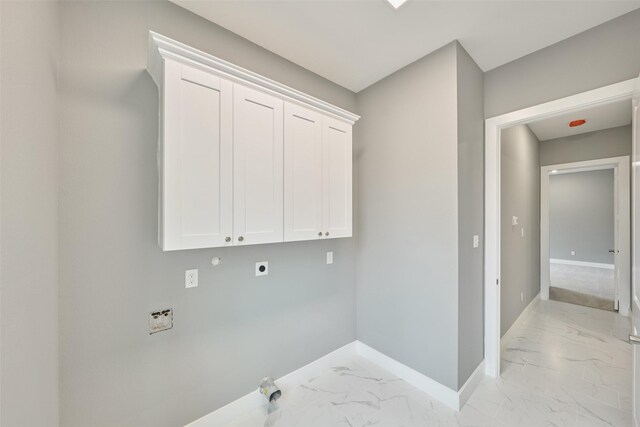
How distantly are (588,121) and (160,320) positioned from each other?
5235 mm

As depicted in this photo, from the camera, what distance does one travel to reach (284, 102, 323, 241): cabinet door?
166 cm

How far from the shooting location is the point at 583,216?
646cm

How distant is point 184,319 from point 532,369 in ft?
10.1

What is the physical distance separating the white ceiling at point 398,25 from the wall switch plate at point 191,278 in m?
1.68

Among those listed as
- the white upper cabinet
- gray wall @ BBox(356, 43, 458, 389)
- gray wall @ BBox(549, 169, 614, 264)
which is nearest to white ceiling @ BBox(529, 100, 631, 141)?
gray wall @ BBox(356, 43, 458, 389)

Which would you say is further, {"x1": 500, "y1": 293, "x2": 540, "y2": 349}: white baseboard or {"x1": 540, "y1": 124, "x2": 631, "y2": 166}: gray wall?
{"x1": 540, "y1": 124, "x2": 631, "y2": 166}: gray wall

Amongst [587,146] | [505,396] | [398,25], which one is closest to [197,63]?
[398,25]

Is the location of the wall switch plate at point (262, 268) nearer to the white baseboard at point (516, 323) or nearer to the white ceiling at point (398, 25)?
the white ceiling at point (398, 25)

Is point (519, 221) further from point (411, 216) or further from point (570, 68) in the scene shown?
point (411, 216)

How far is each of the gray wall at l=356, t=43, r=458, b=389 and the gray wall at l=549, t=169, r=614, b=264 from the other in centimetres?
754

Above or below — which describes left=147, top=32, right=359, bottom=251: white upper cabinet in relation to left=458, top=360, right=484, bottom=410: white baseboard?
above

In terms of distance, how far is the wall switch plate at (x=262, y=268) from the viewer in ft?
5.95

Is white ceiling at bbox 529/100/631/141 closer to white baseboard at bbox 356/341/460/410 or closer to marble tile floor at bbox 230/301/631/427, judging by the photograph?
marble tile floor at bbox 230/301/631/427

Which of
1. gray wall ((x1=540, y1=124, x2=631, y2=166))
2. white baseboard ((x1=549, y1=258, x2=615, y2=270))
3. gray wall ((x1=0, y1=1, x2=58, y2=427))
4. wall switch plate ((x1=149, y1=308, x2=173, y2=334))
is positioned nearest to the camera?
gray wall ((x1=0, y1=1, x2=58, y2=427))
